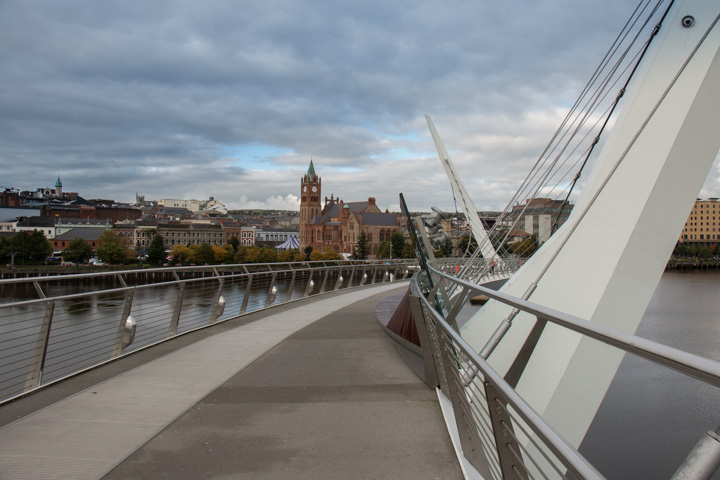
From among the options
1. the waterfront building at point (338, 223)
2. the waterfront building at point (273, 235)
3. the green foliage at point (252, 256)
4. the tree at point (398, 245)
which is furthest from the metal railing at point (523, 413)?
the waterfront building at point (273, 235)

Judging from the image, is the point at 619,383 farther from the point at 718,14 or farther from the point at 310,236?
the point at 310,236

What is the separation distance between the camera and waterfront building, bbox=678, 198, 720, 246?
54.7m

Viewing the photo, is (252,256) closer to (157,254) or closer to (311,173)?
(157,254)

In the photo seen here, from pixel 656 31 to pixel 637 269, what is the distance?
116 inches

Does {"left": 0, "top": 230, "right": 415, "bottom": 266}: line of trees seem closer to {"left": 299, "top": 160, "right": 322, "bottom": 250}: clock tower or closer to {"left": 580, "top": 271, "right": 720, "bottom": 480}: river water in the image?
{"left": 299, "top": 160, "right": 322, "bottom": 250}: clock tower

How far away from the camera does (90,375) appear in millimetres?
5273

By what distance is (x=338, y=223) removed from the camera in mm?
156625

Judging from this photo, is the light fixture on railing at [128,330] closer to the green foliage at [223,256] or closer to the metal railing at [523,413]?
the metal railing at [523,413]

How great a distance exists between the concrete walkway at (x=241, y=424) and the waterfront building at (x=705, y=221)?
52.7 meters

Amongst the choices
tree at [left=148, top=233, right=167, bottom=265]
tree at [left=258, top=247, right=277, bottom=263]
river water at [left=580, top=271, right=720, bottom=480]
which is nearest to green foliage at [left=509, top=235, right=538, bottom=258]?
river water at [left=580, top=271, right=720, bottom=480]

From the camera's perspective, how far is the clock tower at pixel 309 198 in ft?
525

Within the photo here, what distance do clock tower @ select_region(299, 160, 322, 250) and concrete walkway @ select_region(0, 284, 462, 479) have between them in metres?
152

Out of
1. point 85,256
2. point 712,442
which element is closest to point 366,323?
point 712,442

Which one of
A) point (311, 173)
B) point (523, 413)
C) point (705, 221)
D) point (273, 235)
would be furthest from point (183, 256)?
point (523, 413)
